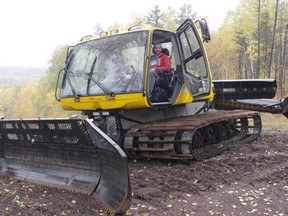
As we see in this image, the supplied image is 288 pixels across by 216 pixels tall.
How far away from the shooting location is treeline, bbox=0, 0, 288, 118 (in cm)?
3597

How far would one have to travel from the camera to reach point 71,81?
24.2 feet

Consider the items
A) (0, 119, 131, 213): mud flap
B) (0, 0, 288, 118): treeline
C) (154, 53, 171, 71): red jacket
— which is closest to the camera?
(0, 119, 131, 213): mud flap

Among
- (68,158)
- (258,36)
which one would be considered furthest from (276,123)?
(258,36)

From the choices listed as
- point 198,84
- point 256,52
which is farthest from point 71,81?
point 256,52

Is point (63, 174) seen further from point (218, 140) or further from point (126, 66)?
point (218, 140)

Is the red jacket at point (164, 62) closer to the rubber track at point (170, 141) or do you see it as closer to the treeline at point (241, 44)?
the rubber track at point (170, 141)

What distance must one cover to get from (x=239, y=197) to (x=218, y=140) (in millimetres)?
3537

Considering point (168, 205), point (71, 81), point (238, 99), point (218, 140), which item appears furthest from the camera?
point (238, 99)

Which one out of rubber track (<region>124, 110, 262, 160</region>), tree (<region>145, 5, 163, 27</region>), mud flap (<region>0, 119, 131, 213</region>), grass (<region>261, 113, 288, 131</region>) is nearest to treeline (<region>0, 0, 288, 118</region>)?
tree (<region>145, 5, 163, 27</region>)

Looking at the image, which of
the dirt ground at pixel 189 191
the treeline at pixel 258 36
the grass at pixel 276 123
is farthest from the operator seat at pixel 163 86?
the treeline at pixel 258 36

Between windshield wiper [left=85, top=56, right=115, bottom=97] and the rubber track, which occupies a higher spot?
windshield wiper [left=85, top=56, right=115, bottom=97]

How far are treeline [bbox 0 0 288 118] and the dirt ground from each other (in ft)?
91.5

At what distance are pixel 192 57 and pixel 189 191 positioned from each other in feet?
10.9

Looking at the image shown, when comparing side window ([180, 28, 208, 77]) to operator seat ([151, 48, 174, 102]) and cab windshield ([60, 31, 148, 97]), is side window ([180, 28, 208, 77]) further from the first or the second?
cab windshield ([60, 31, 148, 97])
